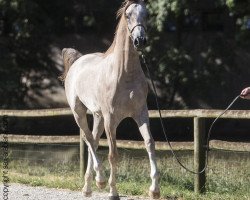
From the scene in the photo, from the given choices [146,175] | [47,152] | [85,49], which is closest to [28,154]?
[47,152]

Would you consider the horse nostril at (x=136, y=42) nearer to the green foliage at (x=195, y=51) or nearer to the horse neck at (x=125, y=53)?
the horse neck at (x=125, y=53)

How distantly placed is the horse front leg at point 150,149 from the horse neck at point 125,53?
1.72 ft

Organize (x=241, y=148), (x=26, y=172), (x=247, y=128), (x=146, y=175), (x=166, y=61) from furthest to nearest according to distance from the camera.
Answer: (x=247, y=128)
(x=166, y=61)
(x=26, y=172)
(x=146, y=175)
(x=241, y=148)

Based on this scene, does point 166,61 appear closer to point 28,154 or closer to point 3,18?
point 3,18

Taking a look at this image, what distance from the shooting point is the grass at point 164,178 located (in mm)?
8668

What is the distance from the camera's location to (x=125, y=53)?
6828mm

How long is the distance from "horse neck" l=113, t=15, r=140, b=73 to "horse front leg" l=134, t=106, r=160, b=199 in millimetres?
526

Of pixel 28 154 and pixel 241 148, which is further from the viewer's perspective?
pixel 28 154

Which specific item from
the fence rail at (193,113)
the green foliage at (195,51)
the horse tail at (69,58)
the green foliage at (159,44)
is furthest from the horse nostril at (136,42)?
the green foliage at (159,44)

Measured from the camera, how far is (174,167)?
10.1 metres

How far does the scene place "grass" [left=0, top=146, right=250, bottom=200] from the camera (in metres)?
8.67

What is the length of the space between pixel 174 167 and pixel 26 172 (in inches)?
114

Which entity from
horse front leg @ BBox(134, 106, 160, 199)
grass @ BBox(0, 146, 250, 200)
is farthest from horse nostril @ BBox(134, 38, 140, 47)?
grass @ BBox(0, 146, 250, 200)

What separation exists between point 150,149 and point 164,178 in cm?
314
